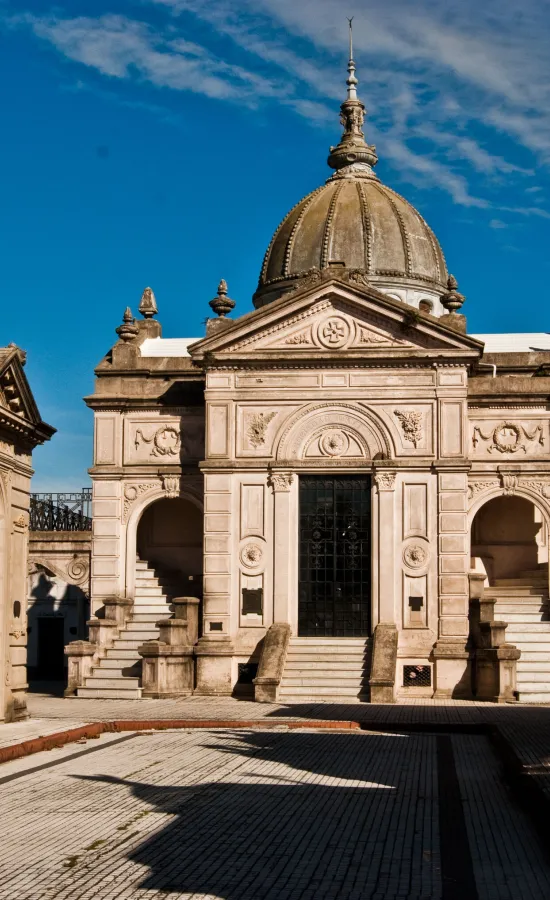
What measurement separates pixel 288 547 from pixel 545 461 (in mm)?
7231

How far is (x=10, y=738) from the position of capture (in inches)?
765

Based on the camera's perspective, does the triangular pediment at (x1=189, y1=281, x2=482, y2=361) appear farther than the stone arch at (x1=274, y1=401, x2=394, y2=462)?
No

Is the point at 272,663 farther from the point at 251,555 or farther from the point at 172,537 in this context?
the point at 172,537

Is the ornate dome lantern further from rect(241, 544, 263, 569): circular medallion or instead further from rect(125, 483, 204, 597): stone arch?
rect(241, 544, 263, 569): circular medallion

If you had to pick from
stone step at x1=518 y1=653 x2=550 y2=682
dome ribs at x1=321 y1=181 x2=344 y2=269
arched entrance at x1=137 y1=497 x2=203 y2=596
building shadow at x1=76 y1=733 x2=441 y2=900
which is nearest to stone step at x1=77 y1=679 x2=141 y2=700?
arched entrance at x1=137 y1=497 x2=203 y2=596

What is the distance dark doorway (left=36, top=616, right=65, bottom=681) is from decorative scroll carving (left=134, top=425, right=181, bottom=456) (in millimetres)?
11083

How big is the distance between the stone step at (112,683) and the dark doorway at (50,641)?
40.5 ft

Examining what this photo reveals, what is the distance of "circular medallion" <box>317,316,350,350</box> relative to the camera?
32594 mm

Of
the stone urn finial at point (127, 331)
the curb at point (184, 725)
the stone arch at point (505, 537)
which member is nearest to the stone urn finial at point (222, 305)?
the stone urn finial at point (127, 331)

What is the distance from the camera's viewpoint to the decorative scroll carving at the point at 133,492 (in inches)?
1378

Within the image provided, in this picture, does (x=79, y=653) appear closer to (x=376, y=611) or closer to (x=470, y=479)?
(x=376, y=611)

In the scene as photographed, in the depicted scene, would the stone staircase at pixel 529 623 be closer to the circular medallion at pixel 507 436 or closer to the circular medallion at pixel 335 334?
the circular medallion at pixel 507 436

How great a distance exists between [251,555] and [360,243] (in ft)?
41.6

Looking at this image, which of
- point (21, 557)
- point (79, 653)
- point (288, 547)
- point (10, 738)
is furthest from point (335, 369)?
point (10, 738)
